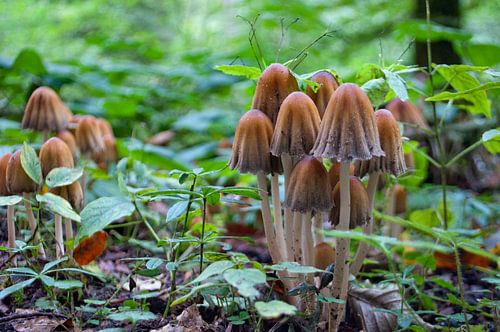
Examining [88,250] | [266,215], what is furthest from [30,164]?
[266,215]

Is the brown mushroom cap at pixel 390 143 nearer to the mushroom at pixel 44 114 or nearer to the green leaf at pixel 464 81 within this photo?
the green leaf at pixel 464 81

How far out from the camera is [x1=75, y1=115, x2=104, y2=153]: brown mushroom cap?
2738 millimetres

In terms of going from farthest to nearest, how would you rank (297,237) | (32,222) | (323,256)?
(32,222), (323,256), (297,237)

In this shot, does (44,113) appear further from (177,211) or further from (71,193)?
(177,211)

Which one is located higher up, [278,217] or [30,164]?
[30,164]

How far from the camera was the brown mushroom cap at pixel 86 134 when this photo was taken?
108 inches

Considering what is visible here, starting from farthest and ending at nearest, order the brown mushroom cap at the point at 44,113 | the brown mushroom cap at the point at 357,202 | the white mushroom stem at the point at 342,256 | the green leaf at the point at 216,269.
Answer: the brown mushroom cap at the point at 44,113, the brown mushroom cap at the point at 357,202, the white mushroom stem at the point at 342,256, the green leaf at the point at 216,269

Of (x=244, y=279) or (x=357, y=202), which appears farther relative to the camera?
(x=357, y=202)

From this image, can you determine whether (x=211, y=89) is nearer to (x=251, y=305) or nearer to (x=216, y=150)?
(x=216, y=150)

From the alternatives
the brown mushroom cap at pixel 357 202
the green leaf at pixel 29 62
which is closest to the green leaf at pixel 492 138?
the brown mushroom cap at pixel 357 202

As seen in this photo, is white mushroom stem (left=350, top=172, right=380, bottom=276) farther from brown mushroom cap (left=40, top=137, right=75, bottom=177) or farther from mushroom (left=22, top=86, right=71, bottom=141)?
mushroom (left=22, top=86, right=71, bottom=141)

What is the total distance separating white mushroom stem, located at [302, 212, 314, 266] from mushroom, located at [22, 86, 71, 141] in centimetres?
144

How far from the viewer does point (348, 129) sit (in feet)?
4.62

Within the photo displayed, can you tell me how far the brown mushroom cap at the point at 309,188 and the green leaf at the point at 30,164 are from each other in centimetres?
79
